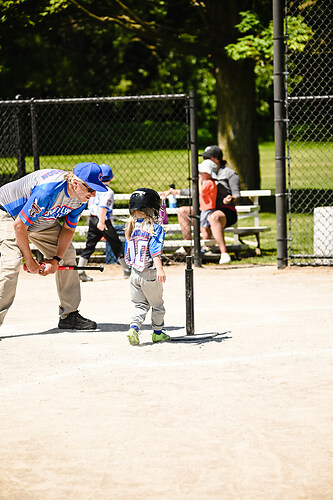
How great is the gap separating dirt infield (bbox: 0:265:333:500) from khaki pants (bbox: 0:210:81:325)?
320 mm

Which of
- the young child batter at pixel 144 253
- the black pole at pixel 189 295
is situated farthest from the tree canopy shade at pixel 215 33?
the young child batter at pixel 144 253

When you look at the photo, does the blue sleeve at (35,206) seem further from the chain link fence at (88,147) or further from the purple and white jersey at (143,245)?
the chain link fence at (88,147)

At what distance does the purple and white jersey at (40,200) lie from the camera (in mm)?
6836

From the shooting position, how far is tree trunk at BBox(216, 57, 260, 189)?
54.2 ft

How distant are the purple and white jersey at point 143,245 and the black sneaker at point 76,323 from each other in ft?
3.37

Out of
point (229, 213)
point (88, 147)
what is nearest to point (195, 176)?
point (229, 213)

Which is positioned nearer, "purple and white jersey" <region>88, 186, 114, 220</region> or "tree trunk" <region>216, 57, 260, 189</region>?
"purple and white jersey" <region>88, 186, 114, 220</region>

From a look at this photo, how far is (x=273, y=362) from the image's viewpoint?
21.2ft

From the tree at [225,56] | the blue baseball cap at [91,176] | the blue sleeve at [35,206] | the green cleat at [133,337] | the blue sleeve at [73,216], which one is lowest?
the green cleat at [133,337]

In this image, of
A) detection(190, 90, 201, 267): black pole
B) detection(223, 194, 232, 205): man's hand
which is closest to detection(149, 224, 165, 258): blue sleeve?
detection(190, 90, 201, 267): black pole

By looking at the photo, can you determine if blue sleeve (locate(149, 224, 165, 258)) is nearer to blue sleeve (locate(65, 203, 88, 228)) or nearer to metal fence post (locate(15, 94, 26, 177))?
blue sleeve (locate(65, 203, 88, 228))

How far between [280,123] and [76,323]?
170 inches

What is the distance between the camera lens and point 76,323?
7777mm

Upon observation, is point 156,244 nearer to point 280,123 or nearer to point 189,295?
point 189,295
